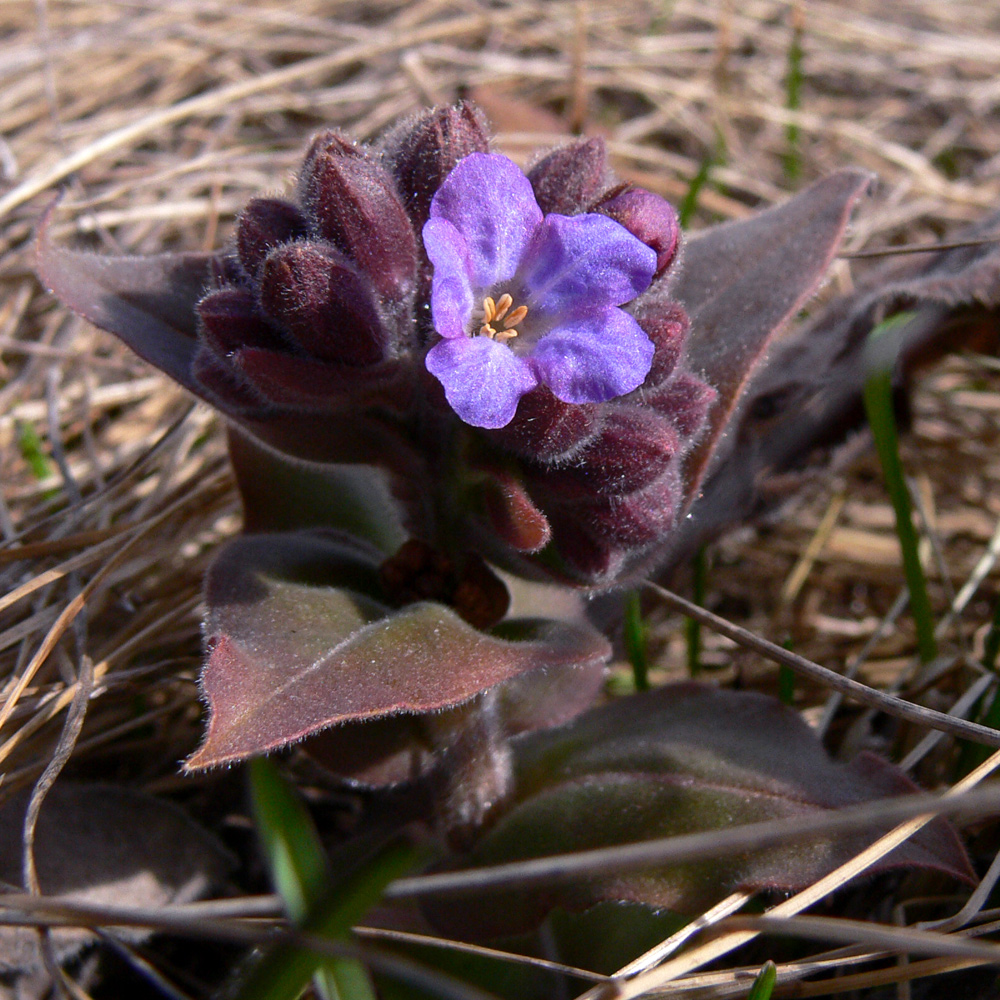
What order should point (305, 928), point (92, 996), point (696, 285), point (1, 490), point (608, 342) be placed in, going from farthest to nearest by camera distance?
1. point (1, 490)
2. point (696, 285)
3. point (92, 996)
4. point (608, 342)
5. point (305, 928)

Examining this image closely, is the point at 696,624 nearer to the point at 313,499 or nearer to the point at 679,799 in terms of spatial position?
the point at 679,799

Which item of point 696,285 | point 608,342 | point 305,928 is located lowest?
point 305,928

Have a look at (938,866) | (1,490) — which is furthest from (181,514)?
(938,866)

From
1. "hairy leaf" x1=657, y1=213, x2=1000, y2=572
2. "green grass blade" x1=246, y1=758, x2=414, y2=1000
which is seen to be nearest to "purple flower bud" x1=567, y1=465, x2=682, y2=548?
"hairy leaf" x1=657, y1=213, x2=1000, y2=572

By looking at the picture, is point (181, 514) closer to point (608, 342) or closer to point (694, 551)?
point (694, 551)

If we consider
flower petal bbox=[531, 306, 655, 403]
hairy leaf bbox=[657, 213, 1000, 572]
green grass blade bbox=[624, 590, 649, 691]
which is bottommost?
green grass blade bbox=[624, 590, 649, 691]

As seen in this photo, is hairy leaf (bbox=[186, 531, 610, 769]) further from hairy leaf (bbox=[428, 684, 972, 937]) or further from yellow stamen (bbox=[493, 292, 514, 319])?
yellow stamen (bbox=[493, 292, 514, 319])
